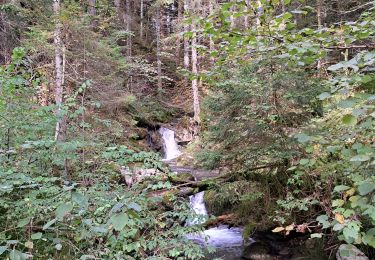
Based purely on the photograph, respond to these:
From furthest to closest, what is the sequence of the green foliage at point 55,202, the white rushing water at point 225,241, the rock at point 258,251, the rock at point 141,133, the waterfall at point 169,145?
1. the waterfall at point 169,145
2. the rock at point 141,133
3. the white rushing water at point 225,241
4. the rock at point 258,251
5. the green foliage at point 55,202

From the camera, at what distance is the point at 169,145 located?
15.9 m

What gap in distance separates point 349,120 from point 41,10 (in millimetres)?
9186

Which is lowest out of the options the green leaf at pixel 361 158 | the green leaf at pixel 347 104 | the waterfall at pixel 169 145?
the waterfall at pixel 169 145

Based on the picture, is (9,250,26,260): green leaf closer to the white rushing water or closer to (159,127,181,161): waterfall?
the white rushing water

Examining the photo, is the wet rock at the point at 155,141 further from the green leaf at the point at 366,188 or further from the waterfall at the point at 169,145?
the green leaf at the point at 366,188

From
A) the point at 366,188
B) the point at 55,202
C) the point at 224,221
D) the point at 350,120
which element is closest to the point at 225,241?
the point at 224,221

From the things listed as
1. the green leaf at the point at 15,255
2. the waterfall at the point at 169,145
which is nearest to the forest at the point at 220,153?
the green leaf at the point at 15,255

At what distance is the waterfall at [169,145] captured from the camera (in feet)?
51.0

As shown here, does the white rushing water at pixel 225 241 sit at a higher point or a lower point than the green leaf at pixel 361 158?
lower

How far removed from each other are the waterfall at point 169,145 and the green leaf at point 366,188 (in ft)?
46.1

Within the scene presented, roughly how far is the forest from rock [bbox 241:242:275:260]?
3 centimetres

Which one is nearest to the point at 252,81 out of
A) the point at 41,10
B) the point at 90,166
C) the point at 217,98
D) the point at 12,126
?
the point at 217,98

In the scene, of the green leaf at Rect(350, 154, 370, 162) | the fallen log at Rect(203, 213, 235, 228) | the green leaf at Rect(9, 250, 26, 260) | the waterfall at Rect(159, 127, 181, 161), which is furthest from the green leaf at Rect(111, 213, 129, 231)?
the waterfall at Rect(159, 127, 181, 161)

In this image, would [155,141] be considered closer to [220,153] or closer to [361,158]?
[220,153]
